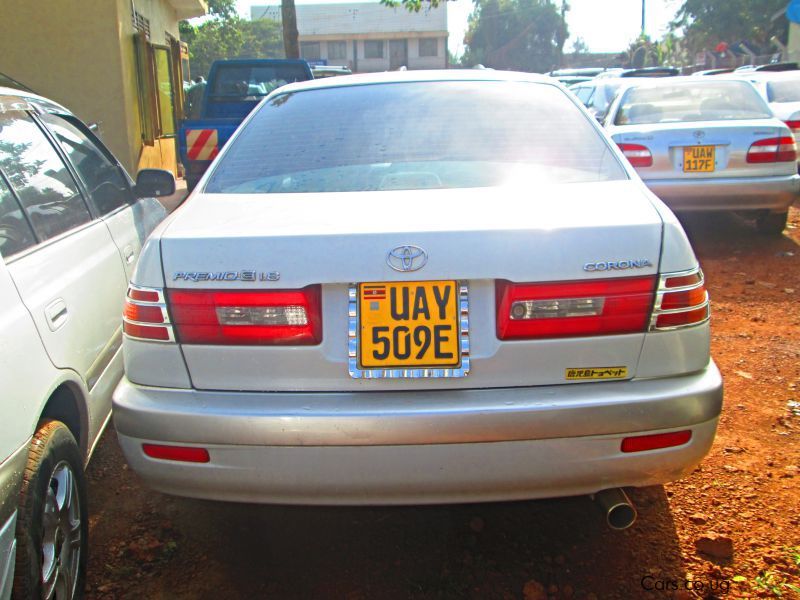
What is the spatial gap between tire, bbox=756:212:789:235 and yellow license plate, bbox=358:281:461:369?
6.06 m

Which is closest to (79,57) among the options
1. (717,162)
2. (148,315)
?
(717,162)

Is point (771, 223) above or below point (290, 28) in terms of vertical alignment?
below

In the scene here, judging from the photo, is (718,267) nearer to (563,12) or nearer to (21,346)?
(21,346)

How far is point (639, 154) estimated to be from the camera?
22.1 ft

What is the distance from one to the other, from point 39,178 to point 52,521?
1.30 m

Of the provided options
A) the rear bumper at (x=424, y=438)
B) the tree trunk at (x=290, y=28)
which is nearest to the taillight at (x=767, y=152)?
the rear bumper at (x=424, y=438)

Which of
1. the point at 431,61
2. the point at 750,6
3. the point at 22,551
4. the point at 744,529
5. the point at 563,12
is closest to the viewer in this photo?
the point at 22,551

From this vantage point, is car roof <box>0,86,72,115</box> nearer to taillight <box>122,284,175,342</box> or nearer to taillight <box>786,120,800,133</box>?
taillight <box>122,284,175,342</box>

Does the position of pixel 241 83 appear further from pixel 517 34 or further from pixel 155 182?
pixel 517 34

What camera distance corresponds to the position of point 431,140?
9.84 ft

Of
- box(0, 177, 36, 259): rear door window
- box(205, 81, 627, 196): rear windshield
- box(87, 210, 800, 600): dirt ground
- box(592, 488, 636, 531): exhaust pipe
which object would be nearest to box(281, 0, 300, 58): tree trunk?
box(205, 81, 627, 196): rear windshield

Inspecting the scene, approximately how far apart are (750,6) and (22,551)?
44.9 metres

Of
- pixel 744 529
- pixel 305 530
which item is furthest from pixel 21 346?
pixel 744 529

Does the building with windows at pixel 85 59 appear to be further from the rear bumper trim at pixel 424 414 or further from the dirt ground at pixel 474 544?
the rear bumper trim at pixel 424 414
